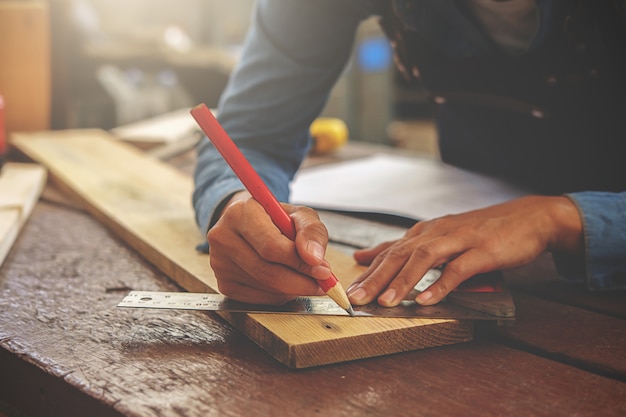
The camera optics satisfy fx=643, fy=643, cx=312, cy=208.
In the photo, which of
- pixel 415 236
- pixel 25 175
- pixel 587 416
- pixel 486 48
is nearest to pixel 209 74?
pixel 25 175

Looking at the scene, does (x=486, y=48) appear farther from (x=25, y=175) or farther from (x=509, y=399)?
(x=25, y=175)

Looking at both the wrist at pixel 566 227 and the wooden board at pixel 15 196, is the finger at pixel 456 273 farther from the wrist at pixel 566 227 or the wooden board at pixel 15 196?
the wooden board at pixel 15 196

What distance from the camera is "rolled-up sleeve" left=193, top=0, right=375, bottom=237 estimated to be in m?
1.31

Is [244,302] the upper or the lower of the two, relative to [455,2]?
lower

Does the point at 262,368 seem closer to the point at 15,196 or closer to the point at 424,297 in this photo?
the point at 424,297

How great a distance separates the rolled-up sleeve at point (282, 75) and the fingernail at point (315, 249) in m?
0.53

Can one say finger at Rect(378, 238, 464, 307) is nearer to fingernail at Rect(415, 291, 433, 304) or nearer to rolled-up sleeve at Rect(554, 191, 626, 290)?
fingernail at Rect(415, 291, 433, 304)

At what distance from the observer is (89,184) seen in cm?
158

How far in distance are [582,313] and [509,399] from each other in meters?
0.29

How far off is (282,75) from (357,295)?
2.16ft

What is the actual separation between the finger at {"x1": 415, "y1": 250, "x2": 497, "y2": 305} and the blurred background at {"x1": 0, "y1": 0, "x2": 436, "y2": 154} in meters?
1.95

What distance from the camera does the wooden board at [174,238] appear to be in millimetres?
699

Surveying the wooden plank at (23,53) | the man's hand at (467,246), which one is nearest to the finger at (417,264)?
the man's hand at (467,246)

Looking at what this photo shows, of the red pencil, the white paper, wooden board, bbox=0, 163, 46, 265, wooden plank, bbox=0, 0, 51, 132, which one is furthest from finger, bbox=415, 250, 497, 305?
wooden plank, bbox=0, 0, 51, 132
